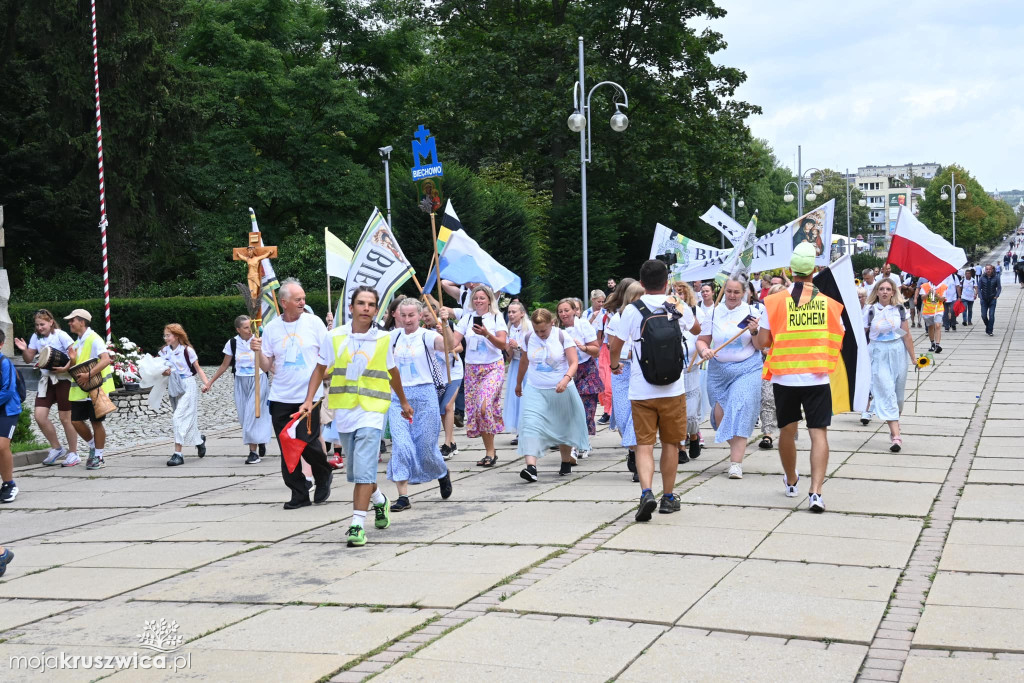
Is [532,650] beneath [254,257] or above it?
beneath

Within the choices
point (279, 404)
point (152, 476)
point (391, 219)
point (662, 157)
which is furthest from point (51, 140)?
point (279, 404)

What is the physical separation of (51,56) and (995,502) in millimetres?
31156

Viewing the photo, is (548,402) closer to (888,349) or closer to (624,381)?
(624,381)

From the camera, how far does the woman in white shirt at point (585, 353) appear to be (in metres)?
10.5

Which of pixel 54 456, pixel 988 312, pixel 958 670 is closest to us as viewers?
pixel 958 670

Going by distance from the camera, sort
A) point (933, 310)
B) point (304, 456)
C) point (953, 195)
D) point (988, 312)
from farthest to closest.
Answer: point (953, 195) < point (988, 312) < point (933, 310) < point (304, 456)

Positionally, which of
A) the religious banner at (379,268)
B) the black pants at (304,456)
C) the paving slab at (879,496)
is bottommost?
the paving slab at (879,496)

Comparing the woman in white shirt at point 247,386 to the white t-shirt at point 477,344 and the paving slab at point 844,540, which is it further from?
the paving slab at point 844,540

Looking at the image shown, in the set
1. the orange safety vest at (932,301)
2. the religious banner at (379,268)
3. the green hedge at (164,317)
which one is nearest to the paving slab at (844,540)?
the religious banner at (379,268)

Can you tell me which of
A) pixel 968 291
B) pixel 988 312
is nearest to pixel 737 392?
pixel 988 312

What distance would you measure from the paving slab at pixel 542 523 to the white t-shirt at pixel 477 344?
105 inches

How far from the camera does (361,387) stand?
7453 millimetres

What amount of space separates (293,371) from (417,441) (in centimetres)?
121

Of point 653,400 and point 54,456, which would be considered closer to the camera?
point 653,400
